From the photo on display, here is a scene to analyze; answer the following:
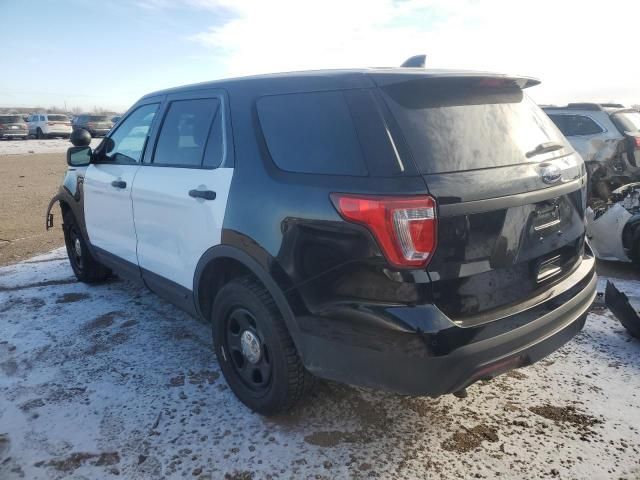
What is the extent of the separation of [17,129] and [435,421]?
35334 mm

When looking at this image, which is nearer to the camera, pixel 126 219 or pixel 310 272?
pixel 310 272

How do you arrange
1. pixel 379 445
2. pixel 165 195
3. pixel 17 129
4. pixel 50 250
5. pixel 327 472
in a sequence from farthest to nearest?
pixel 17 129, pixel 50 250, pixel 165 195, pixel 379 445, pixel 327 472

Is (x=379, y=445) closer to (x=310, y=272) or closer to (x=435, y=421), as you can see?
(x=435, y=421)

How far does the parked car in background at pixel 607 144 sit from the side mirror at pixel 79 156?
25.1 feet

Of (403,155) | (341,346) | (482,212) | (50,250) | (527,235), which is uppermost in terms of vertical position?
(403,155)

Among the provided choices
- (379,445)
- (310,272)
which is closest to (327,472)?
(379,445)

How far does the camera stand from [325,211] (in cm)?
219

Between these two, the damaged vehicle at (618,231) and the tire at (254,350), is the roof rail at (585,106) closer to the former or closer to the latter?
the damaged vehicle at (618,231)

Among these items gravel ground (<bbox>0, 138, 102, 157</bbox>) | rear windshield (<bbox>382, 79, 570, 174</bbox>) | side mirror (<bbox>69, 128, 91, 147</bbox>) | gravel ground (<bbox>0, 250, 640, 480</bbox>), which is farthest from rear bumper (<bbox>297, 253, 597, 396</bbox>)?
gravel ground (<bbox>0, 138, 102, 157</bbox>)

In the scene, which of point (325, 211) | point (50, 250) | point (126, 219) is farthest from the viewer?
point (50, 250)

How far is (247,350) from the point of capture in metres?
2.79

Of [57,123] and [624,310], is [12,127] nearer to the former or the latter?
[57,123]

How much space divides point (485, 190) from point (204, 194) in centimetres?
159

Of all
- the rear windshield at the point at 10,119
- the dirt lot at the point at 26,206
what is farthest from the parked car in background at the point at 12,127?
the dirt lot at the point at 26,206
